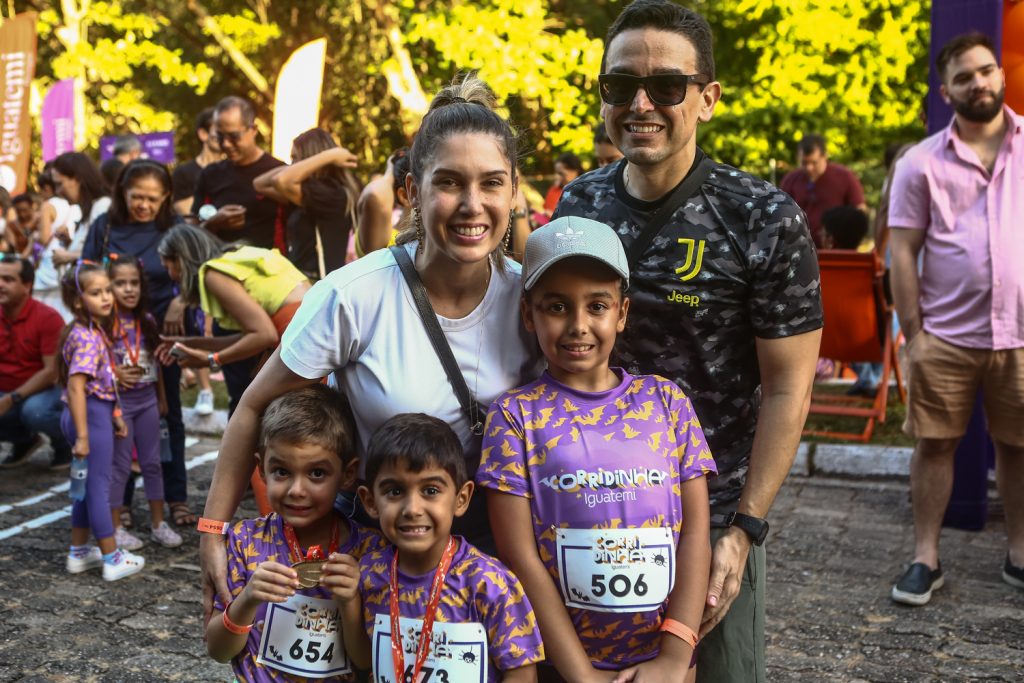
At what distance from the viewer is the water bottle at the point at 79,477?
5.49 meters

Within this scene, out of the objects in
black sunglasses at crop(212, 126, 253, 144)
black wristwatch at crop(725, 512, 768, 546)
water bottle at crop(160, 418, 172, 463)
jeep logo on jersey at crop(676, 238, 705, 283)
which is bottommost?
water bottle at crop(160, 418, 172, 463)

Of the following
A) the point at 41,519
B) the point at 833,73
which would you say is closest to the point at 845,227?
the point at 41,519

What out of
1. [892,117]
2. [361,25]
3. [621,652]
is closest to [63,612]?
[621,652]

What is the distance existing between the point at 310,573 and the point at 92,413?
3564 mm

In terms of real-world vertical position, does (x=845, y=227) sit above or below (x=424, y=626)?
above

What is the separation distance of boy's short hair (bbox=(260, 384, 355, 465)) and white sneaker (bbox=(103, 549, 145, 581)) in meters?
3.25

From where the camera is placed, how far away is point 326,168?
6.37 m

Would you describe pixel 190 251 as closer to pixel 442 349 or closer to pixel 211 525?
pixel 211 525

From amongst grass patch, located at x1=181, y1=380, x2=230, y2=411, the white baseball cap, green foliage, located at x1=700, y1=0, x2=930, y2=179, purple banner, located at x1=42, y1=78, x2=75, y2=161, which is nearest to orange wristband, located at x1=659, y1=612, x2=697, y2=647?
the white baseball cap

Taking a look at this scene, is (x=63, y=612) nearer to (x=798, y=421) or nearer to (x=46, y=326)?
(x=46, y=326)

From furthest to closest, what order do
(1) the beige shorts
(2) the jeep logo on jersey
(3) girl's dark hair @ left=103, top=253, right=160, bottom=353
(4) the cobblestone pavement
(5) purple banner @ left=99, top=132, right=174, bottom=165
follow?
(5) purple banner @ left=99, top=132, right=174, bottom=165 → (3) girl's dark hair @ left=103, top=253, right=160, bottom=353 → (1) the beige shorts → (4) the cobblestone pavement → (2) the jeep logo on jersey

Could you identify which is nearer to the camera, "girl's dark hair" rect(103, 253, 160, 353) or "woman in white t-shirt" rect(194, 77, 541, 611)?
"woman in white t-shirt" rect(194, 77, 541, 611)

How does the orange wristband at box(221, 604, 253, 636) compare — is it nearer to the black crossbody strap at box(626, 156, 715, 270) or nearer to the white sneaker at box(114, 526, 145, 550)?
the black crossbody strap at box(626, 156, 715, 270)

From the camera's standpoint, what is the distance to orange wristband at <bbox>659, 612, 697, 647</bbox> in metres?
2.34
